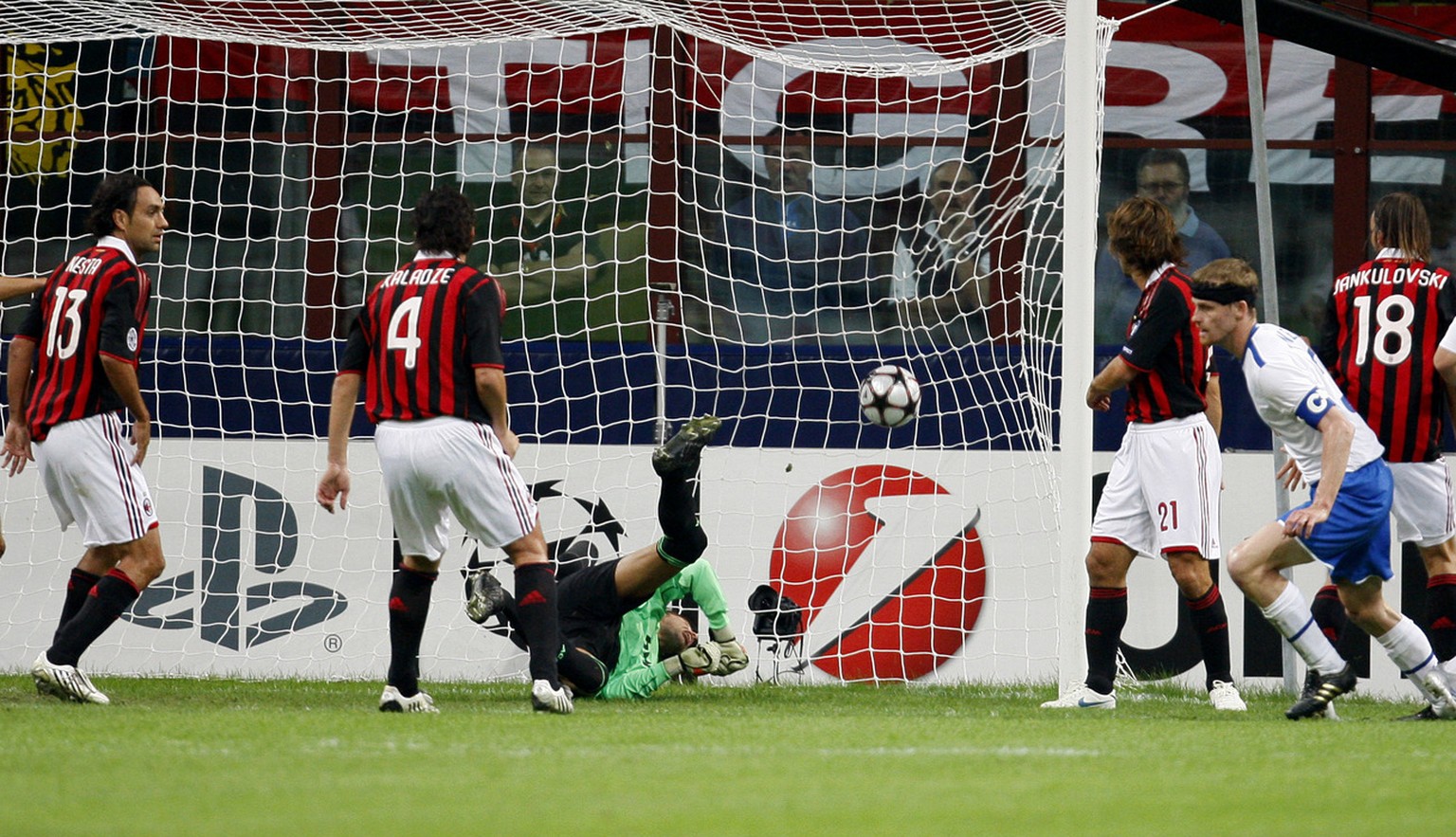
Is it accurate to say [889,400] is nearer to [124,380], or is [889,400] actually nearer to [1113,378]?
[1113,378]

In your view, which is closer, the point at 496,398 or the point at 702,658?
the point at 496,398

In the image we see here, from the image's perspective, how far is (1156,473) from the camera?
571 centimetres

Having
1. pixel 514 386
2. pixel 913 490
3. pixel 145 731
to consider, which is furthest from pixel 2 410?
pixel 913 490

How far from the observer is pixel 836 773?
150 inches

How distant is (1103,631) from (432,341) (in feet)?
8.43

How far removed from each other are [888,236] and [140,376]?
12.7 ft

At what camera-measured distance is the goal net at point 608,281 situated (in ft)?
24.7

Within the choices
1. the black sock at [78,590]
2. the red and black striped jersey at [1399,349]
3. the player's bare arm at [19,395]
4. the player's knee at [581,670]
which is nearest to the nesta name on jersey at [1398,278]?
the red and black striped jersey at [1399,349]

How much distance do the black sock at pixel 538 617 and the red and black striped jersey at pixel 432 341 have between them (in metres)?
0.54

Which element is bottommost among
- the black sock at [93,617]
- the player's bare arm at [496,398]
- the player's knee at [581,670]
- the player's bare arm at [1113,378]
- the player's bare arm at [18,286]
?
the player's knee at [581,670]

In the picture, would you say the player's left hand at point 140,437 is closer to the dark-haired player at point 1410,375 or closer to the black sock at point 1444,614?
the dark-haired player at point 1410,375

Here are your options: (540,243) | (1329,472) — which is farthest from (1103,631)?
(540,243)

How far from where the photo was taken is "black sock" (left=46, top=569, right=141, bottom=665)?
18.3 ft

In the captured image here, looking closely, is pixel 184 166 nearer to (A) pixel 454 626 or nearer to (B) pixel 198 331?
(B) pixel 198 331
